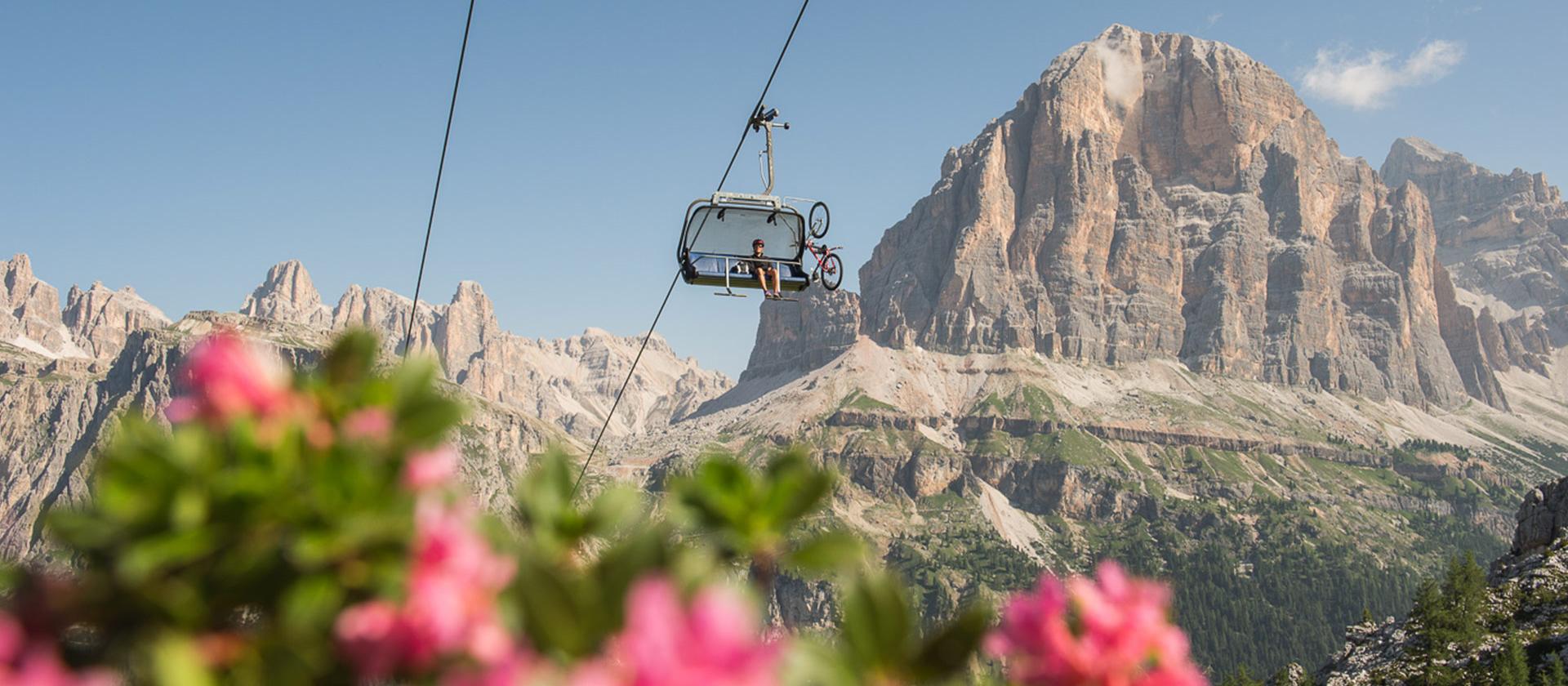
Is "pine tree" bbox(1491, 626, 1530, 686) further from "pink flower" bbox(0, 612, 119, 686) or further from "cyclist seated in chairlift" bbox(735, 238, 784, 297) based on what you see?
"pink flower" bbox(0, 612, 119, 686)

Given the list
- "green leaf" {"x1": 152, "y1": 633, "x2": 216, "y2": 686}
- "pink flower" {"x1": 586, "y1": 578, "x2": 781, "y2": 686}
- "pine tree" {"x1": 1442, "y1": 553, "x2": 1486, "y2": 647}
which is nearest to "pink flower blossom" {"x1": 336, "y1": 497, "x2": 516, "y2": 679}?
"green leaf" {"x1": 152, "y1": 633, "x2": 216, "y2": 686}

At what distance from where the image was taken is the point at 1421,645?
66938 millimetres

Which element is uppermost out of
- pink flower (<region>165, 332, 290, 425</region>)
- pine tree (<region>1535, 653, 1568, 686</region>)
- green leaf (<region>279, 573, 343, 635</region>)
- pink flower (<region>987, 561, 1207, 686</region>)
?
pink flower (<region>165, 332, 290, 425</region>)

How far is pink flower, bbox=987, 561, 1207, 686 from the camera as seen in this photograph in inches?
78.4

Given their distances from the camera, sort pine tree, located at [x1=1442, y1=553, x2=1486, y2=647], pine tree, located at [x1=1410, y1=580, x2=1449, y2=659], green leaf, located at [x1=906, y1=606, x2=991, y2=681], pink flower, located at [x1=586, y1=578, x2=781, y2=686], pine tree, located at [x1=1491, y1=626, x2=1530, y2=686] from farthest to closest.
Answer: pine tree, located at [x1=1410, y1=580, x2=1449, y2=659] < pine tree, located at [x1=1442, y1=553, x2=1486, y2=647] < pine tree, located at [x1=1491, y1=626, x2=1530, y2=686] < green leaf, located at [x1=906, y1=606, x2=991, y2=681] < pink flower, located at [x1=586, y1=578, x2=781, y2=686]

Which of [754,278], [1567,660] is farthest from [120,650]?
[1567,660]

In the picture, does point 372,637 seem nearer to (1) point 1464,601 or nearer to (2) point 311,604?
(2) point 311,604

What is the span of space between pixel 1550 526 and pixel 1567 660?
24347 mm

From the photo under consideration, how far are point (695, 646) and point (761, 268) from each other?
22832 millimetres

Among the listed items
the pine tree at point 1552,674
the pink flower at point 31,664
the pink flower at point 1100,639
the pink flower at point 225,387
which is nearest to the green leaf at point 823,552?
the pink flower at point 1100,639

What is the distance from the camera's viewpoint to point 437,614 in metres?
1.42

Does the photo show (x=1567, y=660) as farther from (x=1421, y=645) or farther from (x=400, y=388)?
(x=400, y=388)

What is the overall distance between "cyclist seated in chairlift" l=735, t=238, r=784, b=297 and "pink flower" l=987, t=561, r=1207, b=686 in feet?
70.1

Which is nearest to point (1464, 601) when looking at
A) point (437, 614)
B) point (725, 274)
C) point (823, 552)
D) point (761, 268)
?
point (761, 268)
